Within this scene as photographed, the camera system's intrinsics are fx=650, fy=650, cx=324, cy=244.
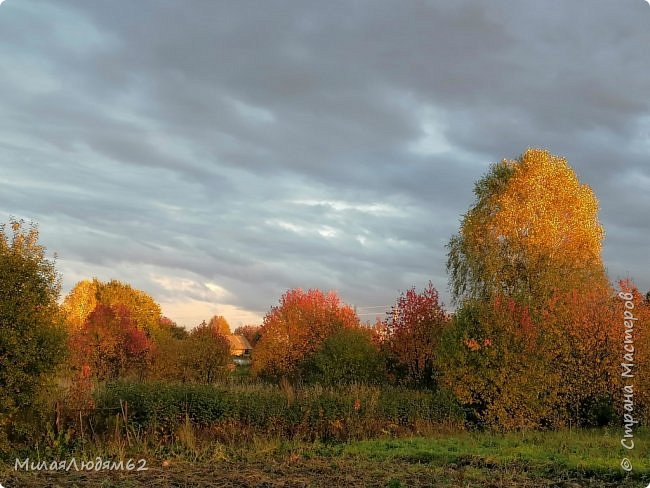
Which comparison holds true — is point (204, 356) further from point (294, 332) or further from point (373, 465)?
point (373, 465)

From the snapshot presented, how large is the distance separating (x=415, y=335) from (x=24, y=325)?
53.1ft

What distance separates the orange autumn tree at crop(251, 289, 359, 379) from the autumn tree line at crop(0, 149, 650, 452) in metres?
0.06

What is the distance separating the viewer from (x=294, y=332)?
30672 millimetres

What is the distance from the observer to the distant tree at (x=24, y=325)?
44.4ft

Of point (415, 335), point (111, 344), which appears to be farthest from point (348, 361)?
point (111, 344)

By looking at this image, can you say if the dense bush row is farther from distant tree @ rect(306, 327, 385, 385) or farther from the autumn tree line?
distant tree @ rect(306, 327, 385, 385)

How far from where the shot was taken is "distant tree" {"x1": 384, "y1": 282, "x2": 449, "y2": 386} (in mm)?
26125

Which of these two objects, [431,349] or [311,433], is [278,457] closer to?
[311,433]

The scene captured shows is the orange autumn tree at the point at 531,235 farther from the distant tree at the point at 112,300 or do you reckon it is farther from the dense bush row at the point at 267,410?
the distant tree at the point at 112,300

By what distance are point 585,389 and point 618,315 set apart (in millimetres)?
2581

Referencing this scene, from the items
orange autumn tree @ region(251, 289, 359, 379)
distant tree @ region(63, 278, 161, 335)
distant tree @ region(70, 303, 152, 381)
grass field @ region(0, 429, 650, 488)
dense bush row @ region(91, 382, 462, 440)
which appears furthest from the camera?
distant tree @ region(63, 278, 161, 335)

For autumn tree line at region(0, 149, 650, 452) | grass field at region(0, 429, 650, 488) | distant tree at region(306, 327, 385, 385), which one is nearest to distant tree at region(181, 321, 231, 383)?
autumn tree line at region(0, 149, 650, 452)

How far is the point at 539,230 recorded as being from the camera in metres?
31.1

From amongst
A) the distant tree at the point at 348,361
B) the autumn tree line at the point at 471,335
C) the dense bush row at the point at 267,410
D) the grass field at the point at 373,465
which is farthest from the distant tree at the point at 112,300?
the grass field at the point at 373,465
